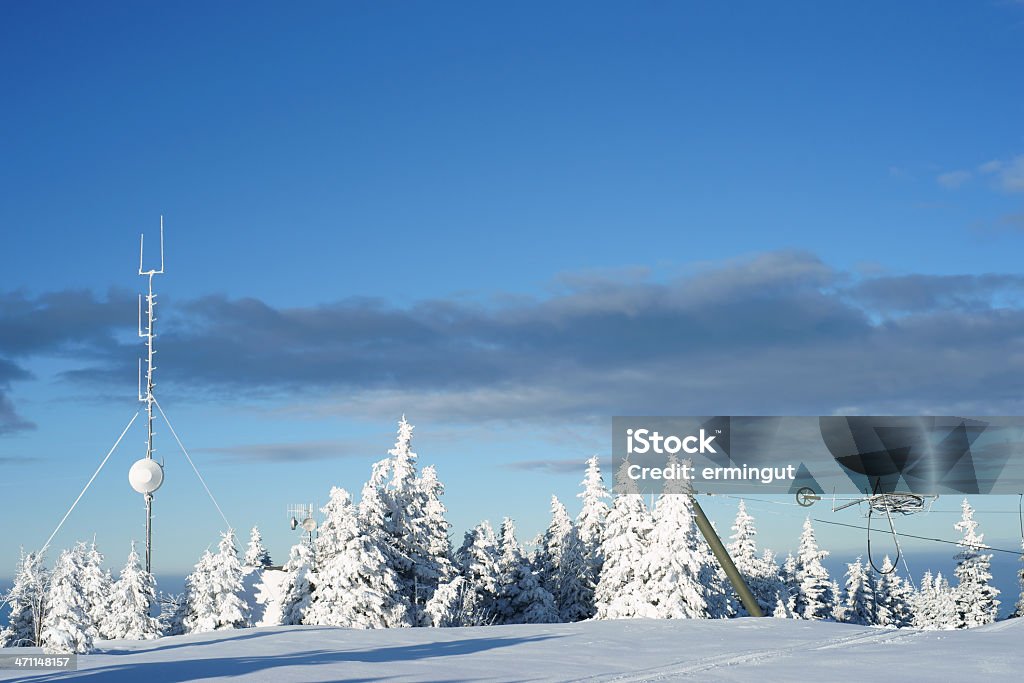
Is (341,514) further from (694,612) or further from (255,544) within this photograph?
(255,544)

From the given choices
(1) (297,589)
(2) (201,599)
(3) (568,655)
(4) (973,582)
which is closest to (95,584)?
(2) (201,599)

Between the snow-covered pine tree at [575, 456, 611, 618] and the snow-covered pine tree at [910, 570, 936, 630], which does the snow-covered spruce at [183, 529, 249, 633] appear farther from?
the snow-covered pine tree at [910, 570, 936, 630]

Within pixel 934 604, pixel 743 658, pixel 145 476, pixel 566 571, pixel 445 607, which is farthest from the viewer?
pixel 934 604

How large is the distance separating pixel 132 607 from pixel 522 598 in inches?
783

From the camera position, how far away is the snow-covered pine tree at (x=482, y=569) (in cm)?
4705

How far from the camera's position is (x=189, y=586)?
5325cm

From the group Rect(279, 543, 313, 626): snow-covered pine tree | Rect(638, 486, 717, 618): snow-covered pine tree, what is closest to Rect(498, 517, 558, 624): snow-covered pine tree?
Rect(638, 486, 717, 618): snow-covered pine tree

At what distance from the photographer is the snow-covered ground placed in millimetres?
14344

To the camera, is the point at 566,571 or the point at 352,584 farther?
the point at 566,571

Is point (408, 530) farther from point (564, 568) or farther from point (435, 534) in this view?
point (564, 568)

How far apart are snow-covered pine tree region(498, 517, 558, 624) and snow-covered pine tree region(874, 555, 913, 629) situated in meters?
36.4

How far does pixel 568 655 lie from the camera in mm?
17469

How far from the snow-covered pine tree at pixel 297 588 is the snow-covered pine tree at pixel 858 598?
46.5 metres

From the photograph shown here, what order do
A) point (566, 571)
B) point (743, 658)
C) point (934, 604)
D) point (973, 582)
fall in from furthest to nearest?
point (934, 604) → point (973, 582) → point (566, 571) → point (743, 658)
